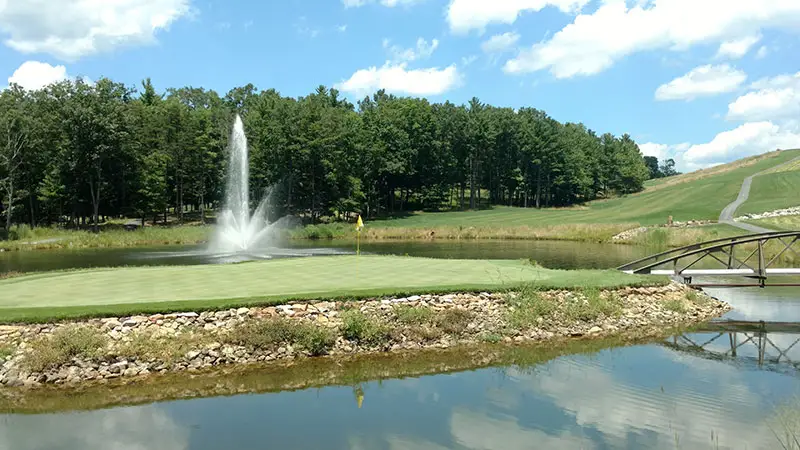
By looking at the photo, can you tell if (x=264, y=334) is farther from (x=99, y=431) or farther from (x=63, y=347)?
(x=99, y=431)

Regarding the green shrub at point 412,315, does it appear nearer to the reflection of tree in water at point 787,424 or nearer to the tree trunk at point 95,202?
the reflection of tree in water at point 787,424

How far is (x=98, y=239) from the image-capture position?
4934 centimetres

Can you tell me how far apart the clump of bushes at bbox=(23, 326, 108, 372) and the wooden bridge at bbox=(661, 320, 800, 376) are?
50.7 ft

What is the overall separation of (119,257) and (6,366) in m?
27.0

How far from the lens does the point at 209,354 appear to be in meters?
14.4

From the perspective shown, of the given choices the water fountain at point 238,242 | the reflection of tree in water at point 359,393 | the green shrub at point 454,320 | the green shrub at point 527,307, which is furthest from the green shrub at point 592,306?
the water fountain at point 238,242

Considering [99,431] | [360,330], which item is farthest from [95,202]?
[99,431]

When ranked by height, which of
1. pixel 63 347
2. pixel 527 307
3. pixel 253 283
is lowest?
pixel 527 307

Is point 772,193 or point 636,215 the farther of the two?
point 772,193

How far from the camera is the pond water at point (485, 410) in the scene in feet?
32.2

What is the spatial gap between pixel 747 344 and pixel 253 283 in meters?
15.4

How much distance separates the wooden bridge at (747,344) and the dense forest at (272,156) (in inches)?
2253

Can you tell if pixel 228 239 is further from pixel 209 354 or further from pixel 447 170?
pixel 447 170

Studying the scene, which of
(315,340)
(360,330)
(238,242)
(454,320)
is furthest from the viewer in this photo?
(238,242)
